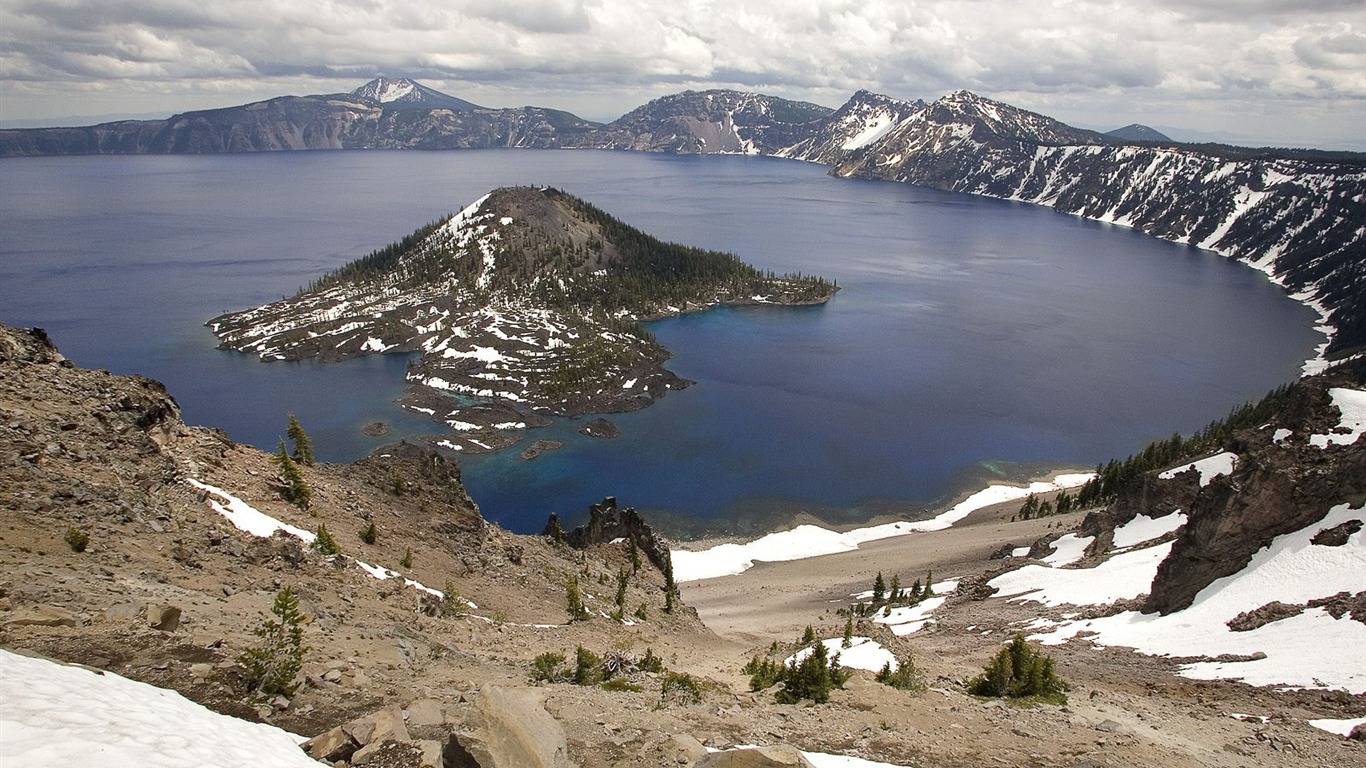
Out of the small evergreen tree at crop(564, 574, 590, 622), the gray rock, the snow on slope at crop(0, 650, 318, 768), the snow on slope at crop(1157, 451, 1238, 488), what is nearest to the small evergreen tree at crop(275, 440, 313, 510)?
the small evergreen tree at crop(564, 574, 590, 622)

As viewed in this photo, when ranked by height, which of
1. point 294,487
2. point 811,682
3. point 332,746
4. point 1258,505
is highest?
point 332,746

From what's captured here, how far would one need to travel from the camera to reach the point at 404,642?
2097 centimetres

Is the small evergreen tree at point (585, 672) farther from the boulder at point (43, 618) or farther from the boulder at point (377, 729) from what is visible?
the boulder at point (43, 618)

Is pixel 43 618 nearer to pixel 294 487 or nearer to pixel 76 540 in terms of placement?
pixel 76 540

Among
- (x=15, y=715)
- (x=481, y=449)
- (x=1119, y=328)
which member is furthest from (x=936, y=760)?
(x=1119, y=328)

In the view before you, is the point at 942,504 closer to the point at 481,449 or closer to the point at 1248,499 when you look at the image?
the point at 1248,499

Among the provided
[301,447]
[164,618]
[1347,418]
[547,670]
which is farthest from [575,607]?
[1347,418]

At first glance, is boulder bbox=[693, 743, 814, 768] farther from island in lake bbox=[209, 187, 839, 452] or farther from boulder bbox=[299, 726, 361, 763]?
island in lake bbox=[209, 187, 839, 452]

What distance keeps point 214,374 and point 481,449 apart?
59.9 m

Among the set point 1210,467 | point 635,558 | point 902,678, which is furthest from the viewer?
point 1210,467

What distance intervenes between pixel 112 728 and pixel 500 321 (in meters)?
140

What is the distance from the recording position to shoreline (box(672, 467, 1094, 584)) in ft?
241

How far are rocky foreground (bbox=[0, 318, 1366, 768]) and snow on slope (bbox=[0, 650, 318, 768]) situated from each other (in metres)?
1.24

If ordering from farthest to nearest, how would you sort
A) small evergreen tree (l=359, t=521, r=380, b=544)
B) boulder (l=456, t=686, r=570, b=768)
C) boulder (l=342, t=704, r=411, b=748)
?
small evergreen tree (l=359, t=521, r=380, b=544) < boulder (l=456, t=686, r=570, b=768) < boulder (l=342, t=704, r=411, b=748)
